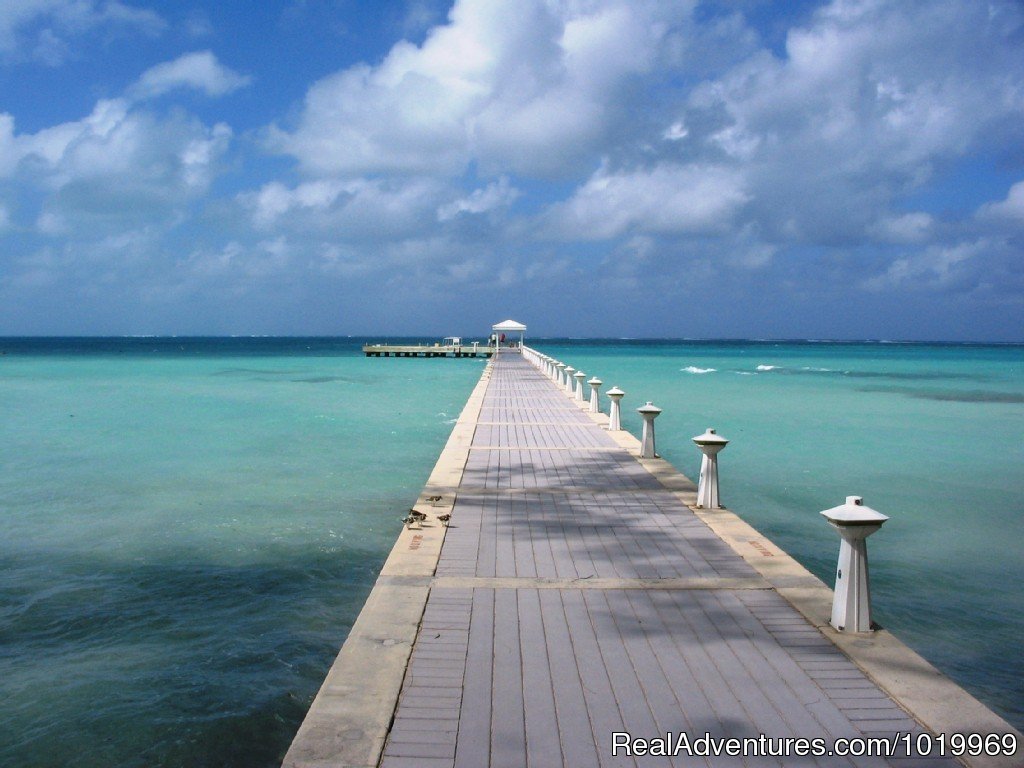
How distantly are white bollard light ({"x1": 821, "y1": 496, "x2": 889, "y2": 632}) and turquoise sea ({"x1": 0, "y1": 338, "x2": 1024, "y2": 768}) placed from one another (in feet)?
3.93

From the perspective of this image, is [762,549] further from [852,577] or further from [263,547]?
[263,547]

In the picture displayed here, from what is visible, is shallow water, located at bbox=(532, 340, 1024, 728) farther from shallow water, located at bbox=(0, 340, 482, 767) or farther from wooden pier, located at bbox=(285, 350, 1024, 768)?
shallow water, located at bbox=(0, 340, 482, 767)

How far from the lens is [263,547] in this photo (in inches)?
357

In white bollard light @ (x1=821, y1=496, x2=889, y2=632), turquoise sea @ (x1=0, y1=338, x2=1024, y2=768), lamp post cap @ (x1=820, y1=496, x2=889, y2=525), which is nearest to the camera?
lamp post cap @ (x1=820, y1=496, x2=889, y2=525)

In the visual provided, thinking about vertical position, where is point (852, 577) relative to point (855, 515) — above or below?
below

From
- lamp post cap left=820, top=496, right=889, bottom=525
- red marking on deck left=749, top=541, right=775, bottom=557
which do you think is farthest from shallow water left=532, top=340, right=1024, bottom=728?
lamp post cap left=820, top=496, right=889, bottom=525

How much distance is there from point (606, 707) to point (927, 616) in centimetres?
453

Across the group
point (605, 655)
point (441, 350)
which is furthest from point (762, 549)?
point (441, 350)

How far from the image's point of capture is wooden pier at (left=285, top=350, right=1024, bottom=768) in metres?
3.86

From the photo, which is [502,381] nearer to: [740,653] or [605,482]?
[605,482]

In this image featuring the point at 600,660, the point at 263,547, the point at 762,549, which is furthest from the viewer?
the point at 263,547

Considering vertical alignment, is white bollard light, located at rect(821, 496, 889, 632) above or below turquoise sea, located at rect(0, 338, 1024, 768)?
above

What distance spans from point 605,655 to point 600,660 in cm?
8

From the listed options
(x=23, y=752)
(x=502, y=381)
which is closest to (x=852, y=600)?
(x=23, y=752)
